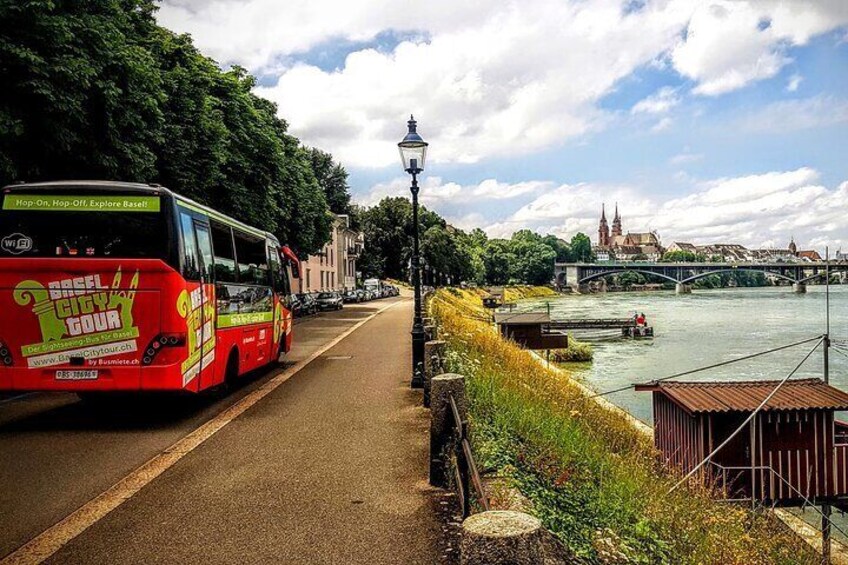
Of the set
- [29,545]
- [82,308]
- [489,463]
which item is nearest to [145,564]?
[29,545]

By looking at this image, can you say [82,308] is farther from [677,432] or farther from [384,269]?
[384,269]

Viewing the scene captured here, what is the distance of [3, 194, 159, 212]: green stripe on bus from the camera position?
365 inches

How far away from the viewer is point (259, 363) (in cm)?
1412

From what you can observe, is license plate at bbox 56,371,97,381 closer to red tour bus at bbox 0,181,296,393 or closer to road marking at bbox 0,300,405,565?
red tour bus at bbox 0,181,296,393

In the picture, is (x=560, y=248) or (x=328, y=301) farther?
(x=560, y=248)

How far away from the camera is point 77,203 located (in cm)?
930

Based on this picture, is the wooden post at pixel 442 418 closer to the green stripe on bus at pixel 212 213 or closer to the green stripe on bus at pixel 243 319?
the green stripe on bus at pixel 212 213

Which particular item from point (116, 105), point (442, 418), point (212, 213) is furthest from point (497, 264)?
point (442, 418)

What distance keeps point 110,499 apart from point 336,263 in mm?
73159

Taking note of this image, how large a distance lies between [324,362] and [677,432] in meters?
8.14

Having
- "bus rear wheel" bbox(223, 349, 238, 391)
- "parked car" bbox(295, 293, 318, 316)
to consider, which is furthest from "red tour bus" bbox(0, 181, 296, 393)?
"parked car" bbox(295, 293, 318, 316)

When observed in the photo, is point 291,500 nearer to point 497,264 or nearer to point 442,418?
point 442,418

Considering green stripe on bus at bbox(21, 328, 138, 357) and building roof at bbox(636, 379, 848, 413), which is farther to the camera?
building roof at bbox(636, 379, 848, 413)

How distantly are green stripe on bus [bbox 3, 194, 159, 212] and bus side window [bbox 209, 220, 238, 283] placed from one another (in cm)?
183
